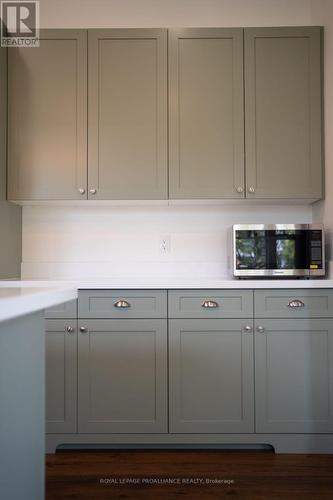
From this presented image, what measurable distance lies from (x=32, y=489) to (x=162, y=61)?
2.21 metres

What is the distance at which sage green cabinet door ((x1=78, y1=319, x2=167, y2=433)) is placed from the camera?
200 cm

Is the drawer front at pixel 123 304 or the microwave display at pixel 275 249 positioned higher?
the microwave display at pixel 275 249

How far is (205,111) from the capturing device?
2.28m

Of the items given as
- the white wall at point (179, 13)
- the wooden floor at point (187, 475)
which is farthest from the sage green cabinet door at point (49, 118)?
the wooden floor at point (187, 475)

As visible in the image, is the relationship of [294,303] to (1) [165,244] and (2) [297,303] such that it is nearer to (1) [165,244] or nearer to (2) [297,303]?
(2) [297,303]

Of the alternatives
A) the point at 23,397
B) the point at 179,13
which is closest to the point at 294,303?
the point at 23,397

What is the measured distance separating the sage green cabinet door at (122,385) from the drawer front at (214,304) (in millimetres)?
156

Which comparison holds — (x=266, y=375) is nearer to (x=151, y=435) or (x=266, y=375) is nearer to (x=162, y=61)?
(x=151, y=435)

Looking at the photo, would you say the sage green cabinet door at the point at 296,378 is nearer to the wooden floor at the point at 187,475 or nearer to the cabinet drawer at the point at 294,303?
the cabinet drawer at the point at 294,303

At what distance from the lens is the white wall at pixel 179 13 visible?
259 centimetres

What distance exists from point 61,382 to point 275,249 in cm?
140
